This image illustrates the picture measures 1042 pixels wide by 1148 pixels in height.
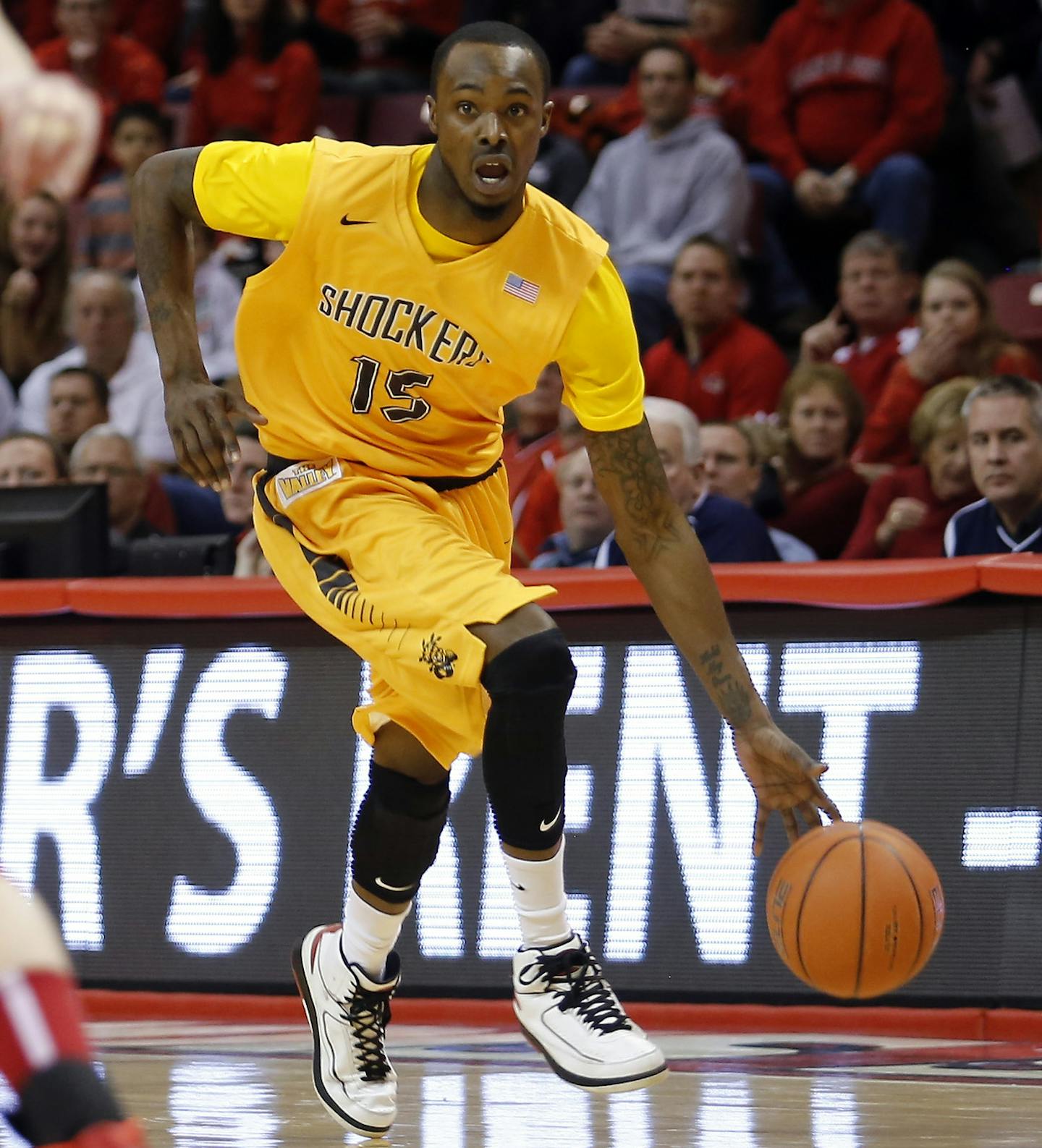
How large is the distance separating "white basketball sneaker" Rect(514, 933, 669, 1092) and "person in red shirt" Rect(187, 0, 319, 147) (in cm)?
782

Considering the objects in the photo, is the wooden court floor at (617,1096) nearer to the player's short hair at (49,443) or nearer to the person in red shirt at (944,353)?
the player's short hair at (49,443)

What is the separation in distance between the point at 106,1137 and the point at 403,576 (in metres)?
1.90

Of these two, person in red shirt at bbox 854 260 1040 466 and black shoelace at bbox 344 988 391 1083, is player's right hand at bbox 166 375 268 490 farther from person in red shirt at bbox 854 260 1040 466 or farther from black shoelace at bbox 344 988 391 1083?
person in red shirt at bbox 854 260 1040 466

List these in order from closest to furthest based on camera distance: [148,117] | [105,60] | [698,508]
→ [698,508] → [148,117] → [105,60]

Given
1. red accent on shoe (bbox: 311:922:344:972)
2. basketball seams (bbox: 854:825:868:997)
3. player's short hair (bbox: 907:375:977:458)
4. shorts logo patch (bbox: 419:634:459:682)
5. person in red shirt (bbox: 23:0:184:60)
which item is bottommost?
red accent on shoe (bbox: 311:922:344:972)

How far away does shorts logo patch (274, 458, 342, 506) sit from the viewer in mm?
4391

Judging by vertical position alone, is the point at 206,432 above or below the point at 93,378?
below

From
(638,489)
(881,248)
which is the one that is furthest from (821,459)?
(638,489)

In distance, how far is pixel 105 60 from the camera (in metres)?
12.3

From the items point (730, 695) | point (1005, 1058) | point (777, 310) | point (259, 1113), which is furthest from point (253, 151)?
point (777, 310)

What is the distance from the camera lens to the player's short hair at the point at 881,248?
28.8ft

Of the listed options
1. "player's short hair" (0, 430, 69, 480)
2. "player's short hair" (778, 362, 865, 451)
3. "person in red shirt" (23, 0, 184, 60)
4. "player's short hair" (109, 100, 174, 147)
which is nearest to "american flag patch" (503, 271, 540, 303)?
"player's short hair" (778, 362, 865, 451)

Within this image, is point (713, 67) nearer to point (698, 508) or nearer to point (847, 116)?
point (847, 116)

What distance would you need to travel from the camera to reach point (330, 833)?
6238 millimetres
